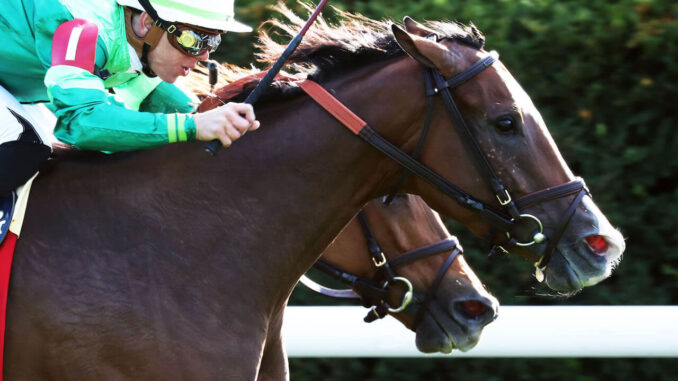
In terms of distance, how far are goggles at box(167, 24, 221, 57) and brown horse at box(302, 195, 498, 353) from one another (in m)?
1.02

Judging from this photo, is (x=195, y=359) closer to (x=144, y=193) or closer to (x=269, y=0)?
(x=144, y=193)

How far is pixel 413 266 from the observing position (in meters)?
3.96

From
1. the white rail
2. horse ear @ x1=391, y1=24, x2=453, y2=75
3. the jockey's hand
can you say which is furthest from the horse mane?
the white rail

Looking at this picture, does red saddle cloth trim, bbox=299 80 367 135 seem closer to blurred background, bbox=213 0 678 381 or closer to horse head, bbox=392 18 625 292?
horse head, bbox=392 18 625 292

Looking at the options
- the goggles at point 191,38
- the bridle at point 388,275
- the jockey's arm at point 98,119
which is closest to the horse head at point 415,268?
the bridle at point 388,275

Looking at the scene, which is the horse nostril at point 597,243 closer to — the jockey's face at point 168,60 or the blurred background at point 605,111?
the jockey's face at point 168,60

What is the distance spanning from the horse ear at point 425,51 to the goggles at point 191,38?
24.0 inches

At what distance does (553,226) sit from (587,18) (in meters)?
2.33

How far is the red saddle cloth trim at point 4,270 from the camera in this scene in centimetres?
282

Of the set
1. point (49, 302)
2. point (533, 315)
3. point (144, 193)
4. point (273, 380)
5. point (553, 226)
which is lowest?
point (533, 315)

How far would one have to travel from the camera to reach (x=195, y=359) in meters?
2.89

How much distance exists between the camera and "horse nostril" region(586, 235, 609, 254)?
306 centimetres

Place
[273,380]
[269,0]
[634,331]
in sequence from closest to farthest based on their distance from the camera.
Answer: [273,380]
[634,331]
[269,0]

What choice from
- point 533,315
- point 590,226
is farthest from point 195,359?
point 533,315
